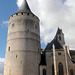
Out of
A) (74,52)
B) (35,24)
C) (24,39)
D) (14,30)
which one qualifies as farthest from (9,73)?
(74,52)

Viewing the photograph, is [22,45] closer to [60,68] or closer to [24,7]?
[60,68]

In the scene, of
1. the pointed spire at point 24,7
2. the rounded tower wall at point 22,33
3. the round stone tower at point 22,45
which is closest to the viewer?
the round stone tower at point 22,45

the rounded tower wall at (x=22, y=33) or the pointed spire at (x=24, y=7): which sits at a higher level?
the pointed spire at (x=24, y=7)

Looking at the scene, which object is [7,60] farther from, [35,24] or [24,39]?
[35,24]

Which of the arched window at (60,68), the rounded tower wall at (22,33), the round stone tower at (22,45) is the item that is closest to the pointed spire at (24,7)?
the round stone tower at (22,45)

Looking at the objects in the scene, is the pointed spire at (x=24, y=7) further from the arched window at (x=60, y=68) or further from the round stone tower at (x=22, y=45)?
the arched window at (x=60, y=68)

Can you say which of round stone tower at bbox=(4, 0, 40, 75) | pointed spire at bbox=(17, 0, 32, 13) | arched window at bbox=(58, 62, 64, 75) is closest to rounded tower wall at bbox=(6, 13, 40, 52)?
round stone tower at bbox=(4, 0, 40, 75)

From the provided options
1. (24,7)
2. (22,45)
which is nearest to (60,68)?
(22,45)

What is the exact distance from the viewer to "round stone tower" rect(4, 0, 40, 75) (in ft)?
64.8

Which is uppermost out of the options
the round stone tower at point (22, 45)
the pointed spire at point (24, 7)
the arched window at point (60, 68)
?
the pointed spire at point (24, 7)

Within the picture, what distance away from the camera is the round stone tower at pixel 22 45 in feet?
64.8

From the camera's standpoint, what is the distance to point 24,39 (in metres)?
21.6

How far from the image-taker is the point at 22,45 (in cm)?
2105

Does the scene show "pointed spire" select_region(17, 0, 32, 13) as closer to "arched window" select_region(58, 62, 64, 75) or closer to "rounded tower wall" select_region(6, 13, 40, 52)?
"rounded tower wall" select_region(6, 13, 40, 52)
